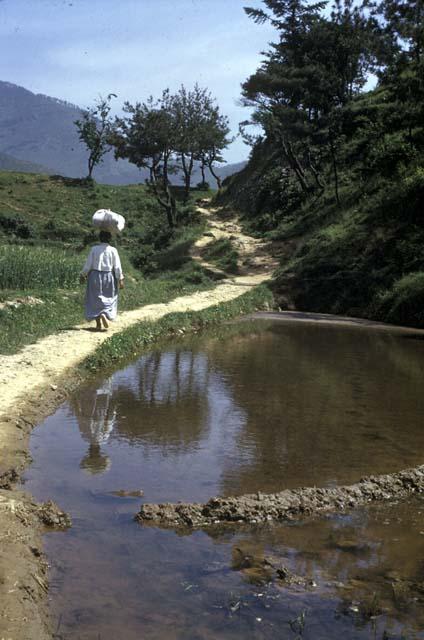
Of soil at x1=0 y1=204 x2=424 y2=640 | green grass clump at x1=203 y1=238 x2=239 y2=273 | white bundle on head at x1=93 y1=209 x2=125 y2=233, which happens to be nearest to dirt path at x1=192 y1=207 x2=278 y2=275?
green grass clump at x1=203 y1=238 x2=239 y2=273

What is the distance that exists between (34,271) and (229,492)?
45.0 feet

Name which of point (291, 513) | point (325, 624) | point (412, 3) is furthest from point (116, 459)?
point (412, 3)

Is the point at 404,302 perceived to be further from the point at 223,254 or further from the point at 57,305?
the point at 223,254

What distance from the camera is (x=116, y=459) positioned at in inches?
241

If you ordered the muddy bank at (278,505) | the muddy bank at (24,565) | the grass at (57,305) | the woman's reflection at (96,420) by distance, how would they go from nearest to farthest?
the muddy bank at (24,565), the muddy bank at (278,505), the woman's reflection at (96,420), the grass at (57,305)

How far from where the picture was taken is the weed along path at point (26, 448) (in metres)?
3.51

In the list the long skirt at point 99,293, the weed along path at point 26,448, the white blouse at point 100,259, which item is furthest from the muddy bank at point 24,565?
the white blouse at point 100,259

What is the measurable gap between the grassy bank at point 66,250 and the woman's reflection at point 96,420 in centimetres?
173

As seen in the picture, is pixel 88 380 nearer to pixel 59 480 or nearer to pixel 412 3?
pixel 59 480

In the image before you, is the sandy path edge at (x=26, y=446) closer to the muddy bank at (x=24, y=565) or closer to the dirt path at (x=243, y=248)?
the muddy bank at (x=24, y=565)

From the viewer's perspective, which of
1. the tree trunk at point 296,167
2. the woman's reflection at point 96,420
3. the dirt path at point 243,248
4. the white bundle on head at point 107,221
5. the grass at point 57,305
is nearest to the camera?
the woman's reflection at point 96,420

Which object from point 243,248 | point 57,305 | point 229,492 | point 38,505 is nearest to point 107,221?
point 57,305

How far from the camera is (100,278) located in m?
12.1

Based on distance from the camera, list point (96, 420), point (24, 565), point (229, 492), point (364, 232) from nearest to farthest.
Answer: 1. point (24, 565)
2. point (229, 492)
3. point (96, 420)
4. point (364, 232)
